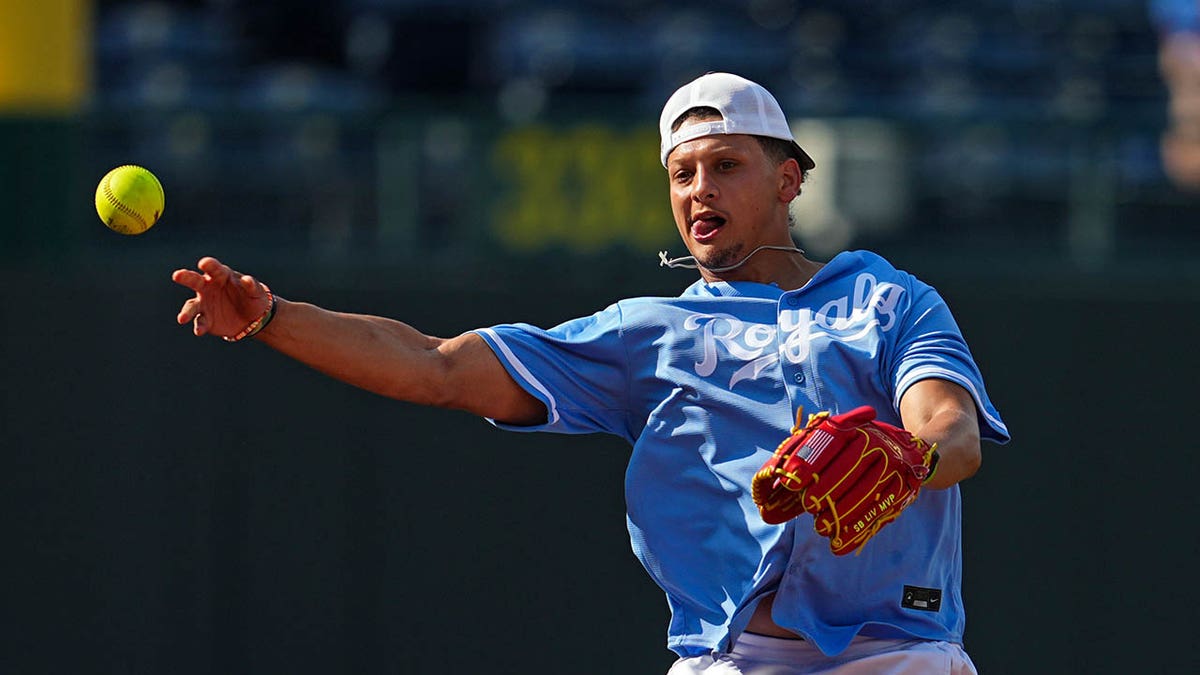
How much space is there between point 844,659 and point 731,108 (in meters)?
1.21

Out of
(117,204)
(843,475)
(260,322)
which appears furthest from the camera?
(117,204)

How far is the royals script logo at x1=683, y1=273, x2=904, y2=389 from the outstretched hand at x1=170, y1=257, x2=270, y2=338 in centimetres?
94

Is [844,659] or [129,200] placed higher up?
[129,200]

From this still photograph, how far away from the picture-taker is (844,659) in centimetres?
360

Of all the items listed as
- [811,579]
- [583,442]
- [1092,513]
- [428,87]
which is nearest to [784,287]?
[811,579]

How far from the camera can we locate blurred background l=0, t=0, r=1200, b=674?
7383 millimetres

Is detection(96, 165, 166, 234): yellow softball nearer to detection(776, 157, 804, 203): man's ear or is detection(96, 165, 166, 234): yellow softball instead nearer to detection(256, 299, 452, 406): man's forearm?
detection(256, 299, 452, 406): man's forearm

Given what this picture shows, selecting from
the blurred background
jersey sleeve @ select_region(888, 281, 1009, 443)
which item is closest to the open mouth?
jersey sleeve @ select_region(888, 281, 1009, 443)

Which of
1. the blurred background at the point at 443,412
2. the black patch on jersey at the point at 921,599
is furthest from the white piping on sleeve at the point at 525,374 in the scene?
the blurred background at the point at 443,412

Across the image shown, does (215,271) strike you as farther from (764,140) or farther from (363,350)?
(764,140)

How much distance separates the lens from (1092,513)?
7.55 meters

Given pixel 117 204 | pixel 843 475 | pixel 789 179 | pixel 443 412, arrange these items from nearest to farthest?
1. pixel 843 475
2. pixel 117 204
3. pixel 789 179
4. pixel 443 412

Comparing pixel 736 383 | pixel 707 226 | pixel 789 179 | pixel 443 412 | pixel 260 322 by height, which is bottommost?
pixel 443 412

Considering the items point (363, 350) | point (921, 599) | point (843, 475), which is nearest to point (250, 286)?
point (363, 350)
